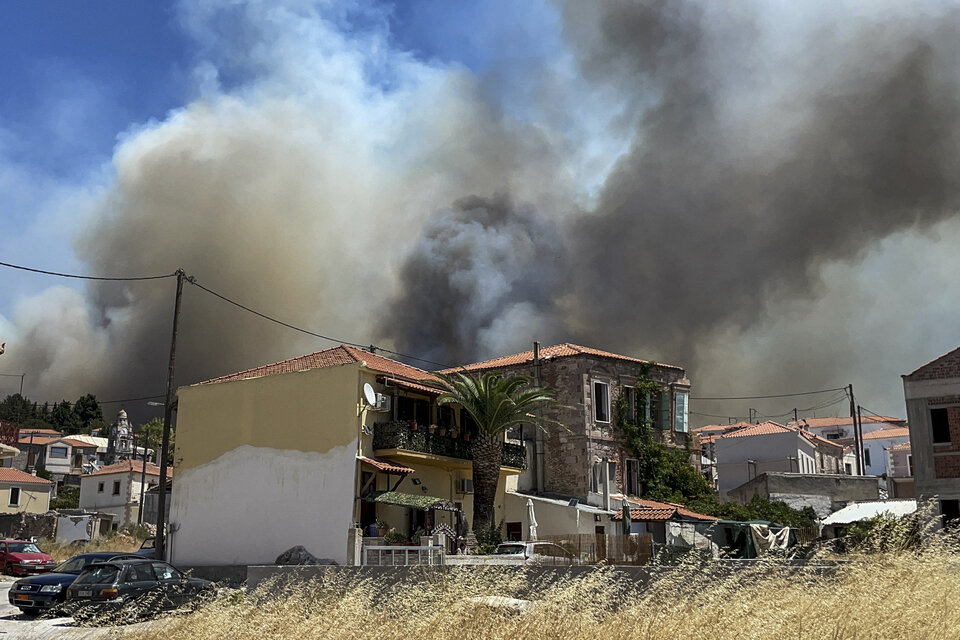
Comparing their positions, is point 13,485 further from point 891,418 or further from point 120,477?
point 891,418

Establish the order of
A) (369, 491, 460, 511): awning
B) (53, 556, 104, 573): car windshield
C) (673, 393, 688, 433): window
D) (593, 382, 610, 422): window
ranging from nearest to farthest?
(53, 556, 104, 573): car windshield → (369, 491, 460, 511): awning → (593, 382, 610, 422): window → (673, 393, 688, 433): window

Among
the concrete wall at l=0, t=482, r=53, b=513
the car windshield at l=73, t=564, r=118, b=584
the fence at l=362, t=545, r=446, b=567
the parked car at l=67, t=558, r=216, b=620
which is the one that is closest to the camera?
the parked car at l=67, t=558, r=216, b=620

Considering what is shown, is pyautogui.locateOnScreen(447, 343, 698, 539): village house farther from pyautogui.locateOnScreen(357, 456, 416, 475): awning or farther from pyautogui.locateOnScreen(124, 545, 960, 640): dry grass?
pyautogui.locateOnScreen(124, 545, 960, 640): dry grass

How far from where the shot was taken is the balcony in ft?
111

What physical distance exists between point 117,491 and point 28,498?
974 centimetres

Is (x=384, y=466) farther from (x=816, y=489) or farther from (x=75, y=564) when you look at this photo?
(x=816, y=489)

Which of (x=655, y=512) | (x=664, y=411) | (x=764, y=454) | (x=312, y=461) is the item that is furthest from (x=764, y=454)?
(x=312, y=461)

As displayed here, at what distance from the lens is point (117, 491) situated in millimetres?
71000

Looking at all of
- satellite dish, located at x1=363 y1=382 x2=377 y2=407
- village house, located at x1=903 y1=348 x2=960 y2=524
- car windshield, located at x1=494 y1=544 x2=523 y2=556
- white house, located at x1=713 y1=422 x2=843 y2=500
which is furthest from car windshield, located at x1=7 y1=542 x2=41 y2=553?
white house, located at x1=713 y1=422 x2=843 y2=500

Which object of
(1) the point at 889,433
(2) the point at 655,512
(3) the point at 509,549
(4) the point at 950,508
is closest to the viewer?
(3) the point at 509,549

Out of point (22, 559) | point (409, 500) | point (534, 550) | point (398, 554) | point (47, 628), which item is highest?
point (409, 500)

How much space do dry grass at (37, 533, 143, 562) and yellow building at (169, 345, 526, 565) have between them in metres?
6.86

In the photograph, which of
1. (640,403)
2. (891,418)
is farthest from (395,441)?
(891,418)

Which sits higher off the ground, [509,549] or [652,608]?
[509,549]
